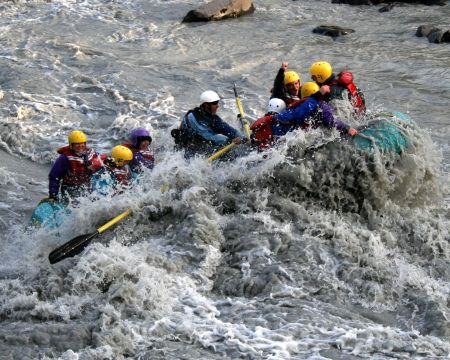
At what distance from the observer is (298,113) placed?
313 inches

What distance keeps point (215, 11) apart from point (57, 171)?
10.8m

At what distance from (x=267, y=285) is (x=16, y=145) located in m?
6.18

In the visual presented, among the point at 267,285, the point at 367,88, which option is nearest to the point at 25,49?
the point at 367,88

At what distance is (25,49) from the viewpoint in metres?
15.8

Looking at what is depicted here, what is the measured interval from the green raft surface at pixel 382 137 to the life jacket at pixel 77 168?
305cm

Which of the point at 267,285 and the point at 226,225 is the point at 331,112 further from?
the point at 267,285

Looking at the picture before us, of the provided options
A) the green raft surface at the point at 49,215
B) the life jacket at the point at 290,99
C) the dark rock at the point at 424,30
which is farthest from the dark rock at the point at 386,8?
the green raft surface at the point at 49,215

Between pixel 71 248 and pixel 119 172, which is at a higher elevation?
pixel 119 172

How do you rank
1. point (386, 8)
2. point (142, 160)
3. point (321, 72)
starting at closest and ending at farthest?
point (321, 72), point (142, 160), point (386, 8)

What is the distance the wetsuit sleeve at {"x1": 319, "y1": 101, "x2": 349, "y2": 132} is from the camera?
25.6 ft

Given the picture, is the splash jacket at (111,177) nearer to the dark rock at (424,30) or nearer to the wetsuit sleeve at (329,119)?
the wetsuit sleeve at (329,119)

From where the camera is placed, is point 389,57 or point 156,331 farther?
point 389,57

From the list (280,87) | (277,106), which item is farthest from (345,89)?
(280,87)

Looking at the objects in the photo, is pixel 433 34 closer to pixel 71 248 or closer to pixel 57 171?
pixel 57 171
